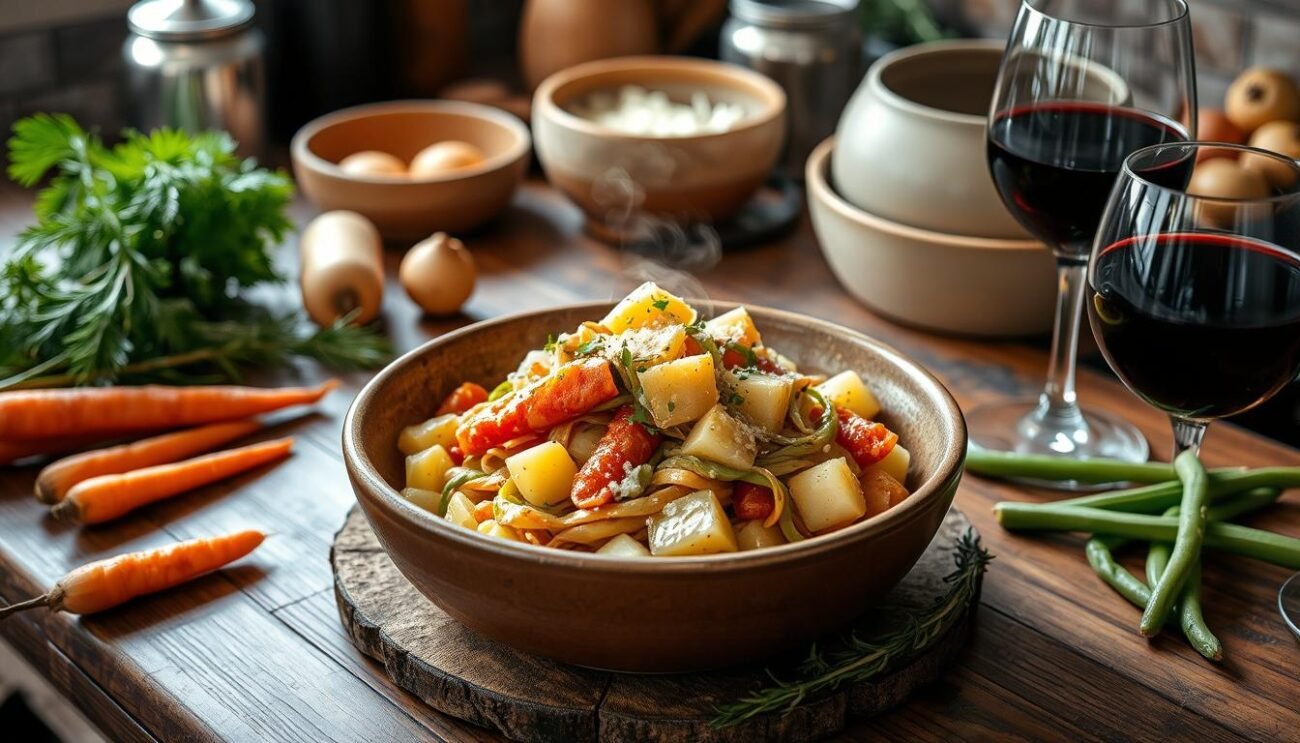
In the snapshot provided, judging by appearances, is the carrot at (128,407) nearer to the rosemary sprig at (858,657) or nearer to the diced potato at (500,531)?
the diced potato at (500,531)

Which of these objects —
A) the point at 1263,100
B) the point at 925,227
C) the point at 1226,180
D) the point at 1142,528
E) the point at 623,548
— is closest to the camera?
the point at 623,548

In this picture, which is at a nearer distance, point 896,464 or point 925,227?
point 896,464

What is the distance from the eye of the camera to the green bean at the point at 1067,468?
57.1 inches

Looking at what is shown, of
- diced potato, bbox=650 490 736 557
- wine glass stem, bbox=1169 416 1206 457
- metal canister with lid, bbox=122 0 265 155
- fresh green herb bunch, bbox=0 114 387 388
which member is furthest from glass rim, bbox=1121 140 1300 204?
metal canister with lid, bbox=122 0 265 155

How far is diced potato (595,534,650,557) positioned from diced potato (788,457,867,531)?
0.15m

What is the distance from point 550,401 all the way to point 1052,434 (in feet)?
2.35

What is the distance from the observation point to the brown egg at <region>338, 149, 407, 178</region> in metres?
2.14

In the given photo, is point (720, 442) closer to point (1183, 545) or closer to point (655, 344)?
point (655, 344)

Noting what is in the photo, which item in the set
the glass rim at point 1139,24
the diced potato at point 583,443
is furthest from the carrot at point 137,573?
the glass rim at point 1139,24

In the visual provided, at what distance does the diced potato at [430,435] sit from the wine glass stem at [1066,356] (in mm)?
761

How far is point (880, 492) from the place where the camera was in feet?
3.93

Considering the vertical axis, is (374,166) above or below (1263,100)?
below

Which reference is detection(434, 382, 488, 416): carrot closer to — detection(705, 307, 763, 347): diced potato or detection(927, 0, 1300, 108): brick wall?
detection(705, 307, 763, 347): diced potato

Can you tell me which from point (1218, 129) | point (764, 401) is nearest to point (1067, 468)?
point (764, 401)
